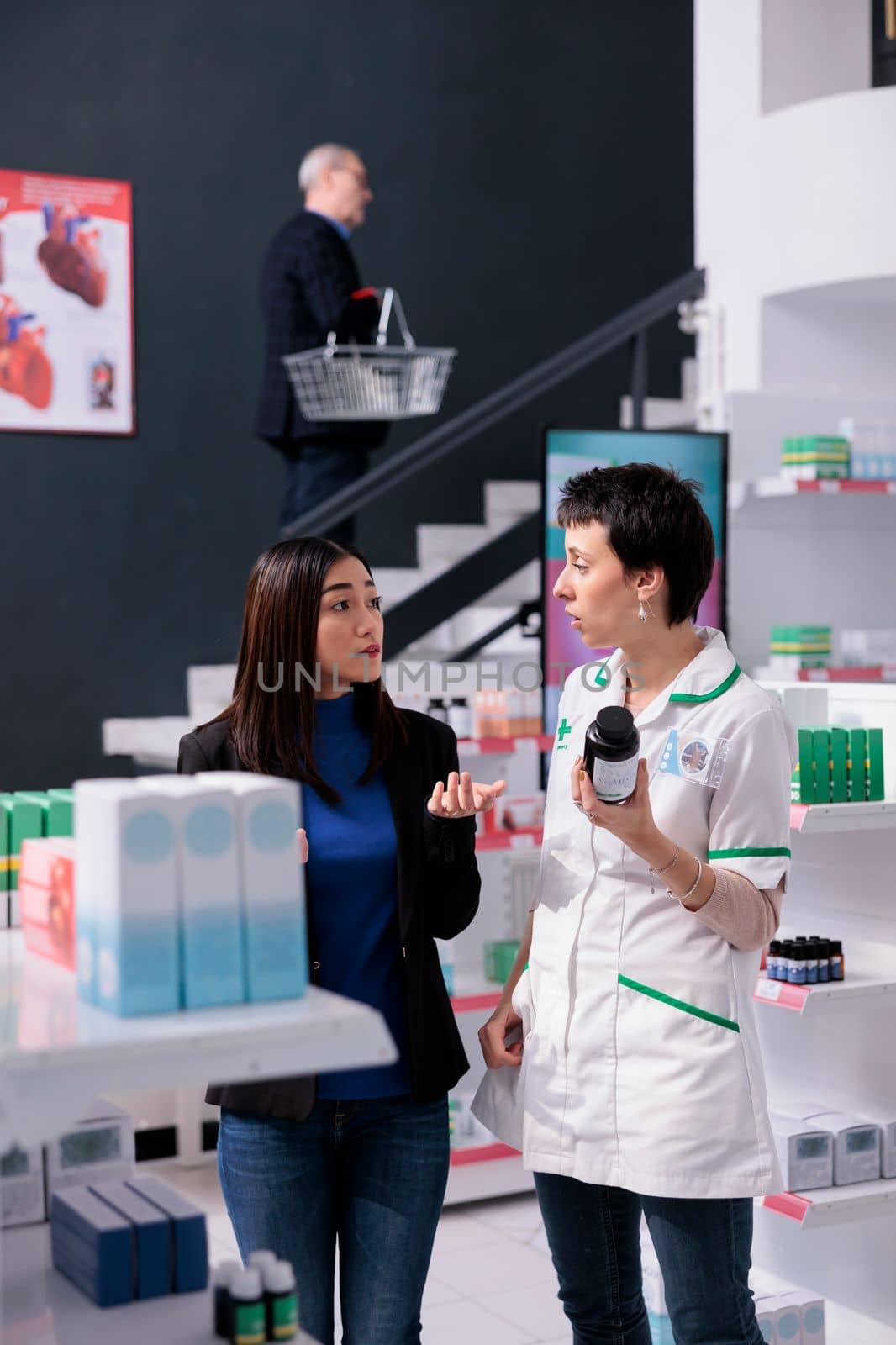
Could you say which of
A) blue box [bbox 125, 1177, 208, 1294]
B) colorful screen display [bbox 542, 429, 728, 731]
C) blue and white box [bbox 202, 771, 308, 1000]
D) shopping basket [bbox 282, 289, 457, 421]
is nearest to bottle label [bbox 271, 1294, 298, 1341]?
blue box [bbox 125, 1177, 208, 1294]

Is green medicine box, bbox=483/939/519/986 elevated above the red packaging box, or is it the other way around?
the red packaging box

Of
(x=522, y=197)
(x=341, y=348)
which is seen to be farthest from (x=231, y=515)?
(x=522, y=197)

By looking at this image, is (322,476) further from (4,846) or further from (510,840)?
(4,846)

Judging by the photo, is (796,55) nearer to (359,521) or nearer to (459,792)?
(359,521)

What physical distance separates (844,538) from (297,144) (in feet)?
10.5

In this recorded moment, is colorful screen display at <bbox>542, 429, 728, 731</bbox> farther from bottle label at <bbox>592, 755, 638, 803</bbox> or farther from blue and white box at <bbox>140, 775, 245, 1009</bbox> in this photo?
blue and white box at <bbox>140, 775, 245, 1009</bbox>

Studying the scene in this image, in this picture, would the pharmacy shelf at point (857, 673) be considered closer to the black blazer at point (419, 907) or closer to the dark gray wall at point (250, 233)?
the dark gray wall at point (250, 233)

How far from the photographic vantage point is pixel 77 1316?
6.26 ft

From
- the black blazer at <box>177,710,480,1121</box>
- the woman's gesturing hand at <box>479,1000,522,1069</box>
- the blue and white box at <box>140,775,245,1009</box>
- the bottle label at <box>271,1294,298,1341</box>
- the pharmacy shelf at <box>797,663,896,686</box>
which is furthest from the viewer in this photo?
the pharmacy shelf at <box>797,663,896,686</box>

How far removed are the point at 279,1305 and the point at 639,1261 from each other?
0.73 metres

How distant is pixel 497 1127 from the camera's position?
2.42 m

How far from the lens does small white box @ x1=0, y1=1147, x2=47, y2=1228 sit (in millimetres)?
2092

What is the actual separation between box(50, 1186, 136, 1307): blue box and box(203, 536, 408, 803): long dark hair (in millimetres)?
639

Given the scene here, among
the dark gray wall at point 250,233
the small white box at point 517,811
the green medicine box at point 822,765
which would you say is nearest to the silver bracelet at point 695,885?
the green medicine box at point 822,765
